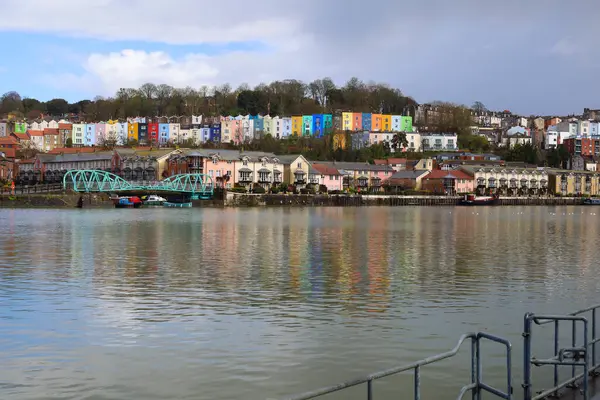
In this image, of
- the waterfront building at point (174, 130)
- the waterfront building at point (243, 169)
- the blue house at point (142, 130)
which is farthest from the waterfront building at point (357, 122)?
the waterfront building at point (243, 169)

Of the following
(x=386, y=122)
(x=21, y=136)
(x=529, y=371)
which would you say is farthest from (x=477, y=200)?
(x=529, y=371)

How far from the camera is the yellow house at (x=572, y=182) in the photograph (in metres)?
150

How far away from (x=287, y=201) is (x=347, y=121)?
70.5 m

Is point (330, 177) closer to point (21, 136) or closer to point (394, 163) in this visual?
point (394, 163)

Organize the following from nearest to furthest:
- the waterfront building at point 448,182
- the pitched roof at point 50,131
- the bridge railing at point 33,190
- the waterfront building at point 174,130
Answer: the bridge railing at point 33,190
the waterfront building at point 448,182
the waterfront building at point 174,130
the pitched roof at point 50,131

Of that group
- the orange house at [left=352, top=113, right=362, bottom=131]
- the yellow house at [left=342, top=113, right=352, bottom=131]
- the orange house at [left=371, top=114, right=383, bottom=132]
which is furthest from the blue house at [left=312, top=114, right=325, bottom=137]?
the orange house at [left=371, top=114, right=383, bottom=132]

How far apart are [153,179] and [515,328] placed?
98937 millimetres

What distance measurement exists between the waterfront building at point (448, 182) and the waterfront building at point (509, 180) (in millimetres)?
1759

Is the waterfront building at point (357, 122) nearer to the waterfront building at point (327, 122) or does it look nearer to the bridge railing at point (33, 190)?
the waterfront building at point (327, 122)

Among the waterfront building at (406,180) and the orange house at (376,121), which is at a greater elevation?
the orange house at (376,121)

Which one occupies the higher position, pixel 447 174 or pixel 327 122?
pixel 327 122

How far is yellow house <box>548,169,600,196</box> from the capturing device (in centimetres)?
15012

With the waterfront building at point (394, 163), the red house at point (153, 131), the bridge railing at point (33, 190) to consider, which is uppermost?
the red house at point (153, 131)

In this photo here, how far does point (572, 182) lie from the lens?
152 meters
